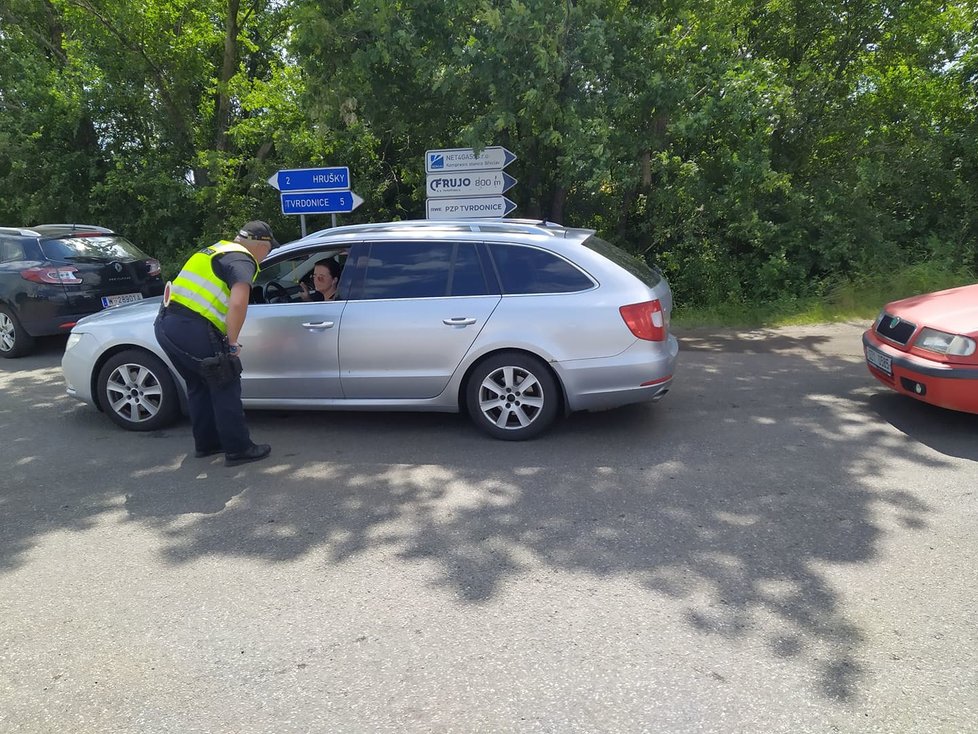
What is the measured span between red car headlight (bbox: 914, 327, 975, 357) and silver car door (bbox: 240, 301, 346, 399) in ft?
14.1

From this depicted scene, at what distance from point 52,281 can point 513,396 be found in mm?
6760

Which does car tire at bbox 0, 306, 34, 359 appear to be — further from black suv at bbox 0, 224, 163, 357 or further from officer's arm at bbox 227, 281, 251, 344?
officer's arm at bbox 227, 281, 251, 344

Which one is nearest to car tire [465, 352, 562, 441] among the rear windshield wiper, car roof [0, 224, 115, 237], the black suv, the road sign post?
the black suv

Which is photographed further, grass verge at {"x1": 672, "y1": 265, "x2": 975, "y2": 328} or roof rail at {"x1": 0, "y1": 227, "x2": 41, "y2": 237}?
grass verge at {"x1": 672, "y1": 265, "x2": 975, "y2": 328}

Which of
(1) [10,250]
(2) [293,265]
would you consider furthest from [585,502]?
(1) [10,250]

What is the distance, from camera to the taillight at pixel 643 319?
18.1 ft

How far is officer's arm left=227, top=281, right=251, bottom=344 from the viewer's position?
5.16 metres

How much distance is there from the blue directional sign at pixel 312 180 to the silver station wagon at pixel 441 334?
192 inches

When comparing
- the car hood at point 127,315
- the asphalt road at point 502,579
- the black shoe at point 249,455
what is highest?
the car hood at point 127,315

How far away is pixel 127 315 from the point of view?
249 inches

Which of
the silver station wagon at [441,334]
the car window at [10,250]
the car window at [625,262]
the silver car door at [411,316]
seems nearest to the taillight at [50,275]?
the car window at [10,250]

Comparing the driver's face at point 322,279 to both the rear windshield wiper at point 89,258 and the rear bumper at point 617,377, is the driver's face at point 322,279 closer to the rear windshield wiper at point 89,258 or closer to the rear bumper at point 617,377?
the rear bumper at point 617,377

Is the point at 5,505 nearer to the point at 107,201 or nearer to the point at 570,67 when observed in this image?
the point at 570,67

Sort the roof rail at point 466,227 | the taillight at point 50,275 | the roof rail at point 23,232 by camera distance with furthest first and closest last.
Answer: the roof rail at point 23,232 < the taillight at point 50,275 < the roof rail at point 466,227
